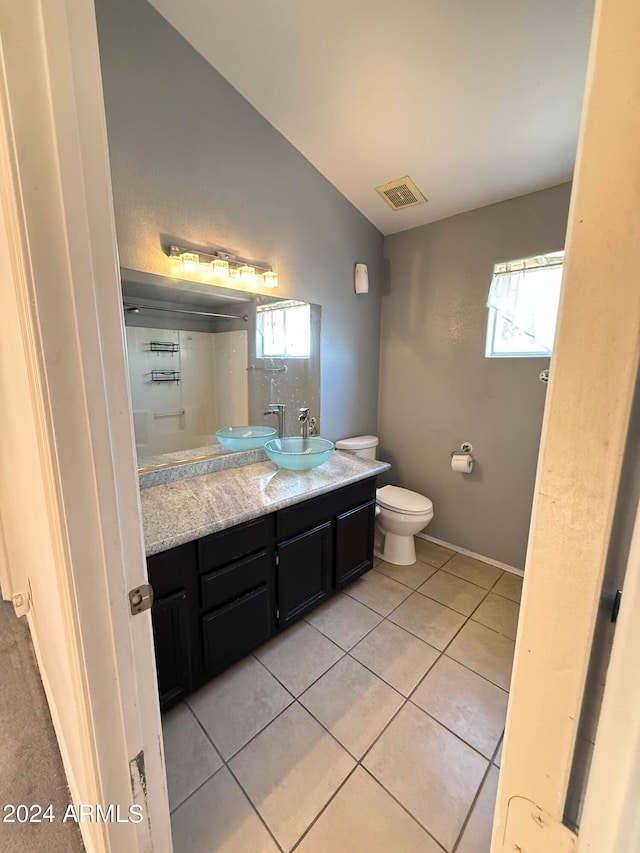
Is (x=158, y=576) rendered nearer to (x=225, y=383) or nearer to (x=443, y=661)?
(x=225, y=383)

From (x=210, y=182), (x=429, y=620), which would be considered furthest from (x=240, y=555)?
(x=210, y=182)

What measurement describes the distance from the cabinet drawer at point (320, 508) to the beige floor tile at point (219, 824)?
857 millimetres

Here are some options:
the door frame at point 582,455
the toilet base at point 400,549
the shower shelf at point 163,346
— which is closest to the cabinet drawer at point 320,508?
the toilet base at point 400,549

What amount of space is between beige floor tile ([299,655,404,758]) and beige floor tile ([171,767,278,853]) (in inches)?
14.4

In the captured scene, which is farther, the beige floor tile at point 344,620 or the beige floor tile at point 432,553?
the beige floor tile at point 432,553

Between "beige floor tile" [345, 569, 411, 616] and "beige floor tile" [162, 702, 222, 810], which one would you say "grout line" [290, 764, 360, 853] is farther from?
"beige floor tile" [345, 569, 411, 616]

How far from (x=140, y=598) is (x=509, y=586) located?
2277 mm

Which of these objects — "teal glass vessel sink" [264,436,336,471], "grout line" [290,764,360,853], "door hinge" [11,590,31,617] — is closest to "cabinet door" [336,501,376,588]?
"teal glass vessel sink" [264,436,336,471]

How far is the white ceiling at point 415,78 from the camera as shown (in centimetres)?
126

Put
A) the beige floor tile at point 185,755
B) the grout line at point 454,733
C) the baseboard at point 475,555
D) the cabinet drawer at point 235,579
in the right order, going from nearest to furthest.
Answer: the beige floor tile at point 185,755 → the grout line at point 454,733 → the cabinet drawer at point 235,579 → the baseboard at point 475,555

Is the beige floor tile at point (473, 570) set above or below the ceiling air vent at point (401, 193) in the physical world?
below

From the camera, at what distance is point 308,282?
2.19 meters

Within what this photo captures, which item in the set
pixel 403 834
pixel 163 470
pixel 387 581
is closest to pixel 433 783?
pixel 403 834

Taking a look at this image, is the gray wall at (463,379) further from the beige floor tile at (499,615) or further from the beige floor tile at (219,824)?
the beige floor tile at (219,824)
